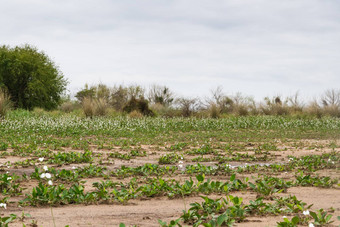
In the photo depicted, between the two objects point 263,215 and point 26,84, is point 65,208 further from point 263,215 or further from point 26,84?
point 26,84

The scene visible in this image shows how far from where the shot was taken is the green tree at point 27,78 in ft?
120

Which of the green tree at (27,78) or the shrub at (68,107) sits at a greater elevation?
the green tree at (27,78)

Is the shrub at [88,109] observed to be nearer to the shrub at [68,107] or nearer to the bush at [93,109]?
the bush at [93,109]

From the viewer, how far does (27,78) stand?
37.5 metres

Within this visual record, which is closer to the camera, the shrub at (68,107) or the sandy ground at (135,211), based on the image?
the sandy ground at (135,211)

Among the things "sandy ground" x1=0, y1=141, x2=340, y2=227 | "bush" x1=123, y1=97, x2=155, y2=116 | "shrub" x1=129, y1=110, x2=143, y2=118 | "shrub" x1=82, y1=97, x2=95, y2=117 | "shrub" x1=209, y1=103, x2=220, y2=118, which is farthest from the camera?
"bush" x1=123, y1=97, x2=155, y2=116

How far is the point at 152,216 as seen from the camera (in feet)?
16.2

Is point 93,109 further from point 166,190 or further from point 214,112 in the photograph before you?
point 166,190

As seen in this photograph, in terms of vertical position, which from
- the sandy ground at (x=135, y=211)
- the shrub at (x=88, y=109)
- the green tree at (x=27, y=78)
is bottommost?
the sandy ground at (x=135, y=211)

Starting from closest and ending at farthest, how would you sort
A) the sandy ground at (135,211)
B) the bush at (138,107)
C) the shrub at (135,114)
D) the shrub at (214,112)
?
1. the sandy ground at (135,211)
2. the shrub at (135,114)
3. the shrub at (214,112)
4. the bush at (138,107)

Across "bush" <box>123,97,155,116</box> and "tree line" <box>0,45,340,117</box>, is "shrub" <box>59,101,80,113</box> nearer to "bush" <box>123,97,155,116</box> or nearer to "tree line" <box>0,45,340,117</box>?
"tree line" <box>0,45,340,117</box>

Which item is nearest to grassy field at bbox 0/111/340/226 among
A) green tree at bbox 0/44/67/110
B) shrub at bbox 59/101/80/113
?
green tree at bbox 0/44/67/110

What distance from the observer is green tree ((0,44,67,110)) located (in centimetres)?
3672

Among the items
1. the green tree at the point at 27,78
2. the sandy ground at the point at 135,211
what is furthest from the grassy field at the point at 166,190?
the green tree at the point at 27,78
